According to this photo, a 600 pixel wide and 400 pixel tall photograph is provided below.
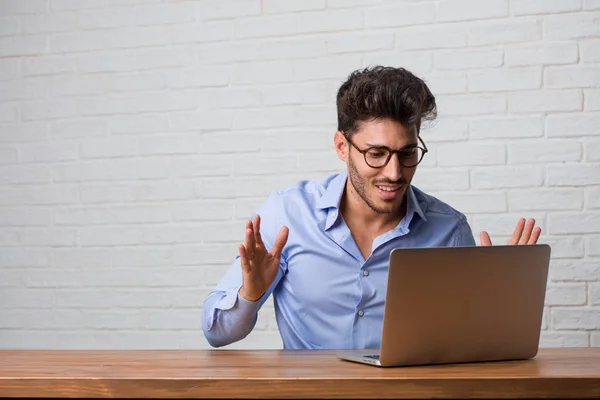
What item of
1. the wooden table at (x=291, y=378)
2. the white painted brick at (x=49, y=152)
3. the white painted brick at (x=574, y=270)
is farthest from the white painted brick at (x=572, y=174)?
the white painted brick at (x=49, y=152)

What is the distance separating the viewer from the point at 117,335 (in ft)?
11.7

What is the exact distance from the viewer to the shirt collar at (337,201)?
8.26 ft

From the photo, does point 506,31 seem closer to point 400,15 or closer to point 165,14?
point 400,15

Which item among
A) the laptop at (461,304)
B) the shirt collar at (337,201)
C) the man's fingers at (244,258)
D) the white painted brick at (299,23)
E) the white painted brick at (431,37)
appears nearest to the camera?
the laptop at (461,304)

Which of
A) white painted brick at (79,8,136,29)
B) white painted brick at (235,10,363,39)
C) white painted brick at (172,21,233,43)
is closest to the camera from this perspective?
white painted brick at (235,10,363,39)

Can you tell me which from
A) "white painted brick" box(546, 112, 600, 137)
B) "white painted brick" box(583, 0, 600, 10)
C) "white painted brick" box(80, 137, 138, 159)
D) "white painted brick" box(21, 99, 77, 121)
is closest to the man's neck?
"white painted brick" box(546, 112, 600, 137)

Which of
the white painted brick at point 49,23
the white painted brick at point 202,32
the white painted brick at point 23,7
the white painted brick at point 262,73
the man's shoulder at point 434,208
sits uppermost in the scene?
the white painted brick at point 23,7

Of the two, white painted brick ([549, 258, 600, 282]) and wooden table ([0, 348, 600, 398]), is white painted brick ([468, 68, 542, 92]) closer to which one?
white painted brick ([549, 258, 600, 282])

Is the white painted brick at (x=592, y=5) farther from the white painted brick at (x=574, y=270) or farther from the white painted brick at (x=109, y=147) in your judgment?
the white painted brick at (x=109, y=147)

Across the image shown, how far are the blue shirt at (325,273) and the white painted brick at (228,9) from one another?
108cm

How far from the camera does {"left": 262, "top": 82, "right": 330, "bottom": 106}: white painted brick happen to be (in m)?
3.36

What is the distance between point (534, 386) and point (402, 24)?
1.94 m

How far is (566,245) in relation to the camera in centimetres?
312

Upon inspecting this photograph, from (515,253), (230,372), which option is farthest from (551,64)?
(230,372)
